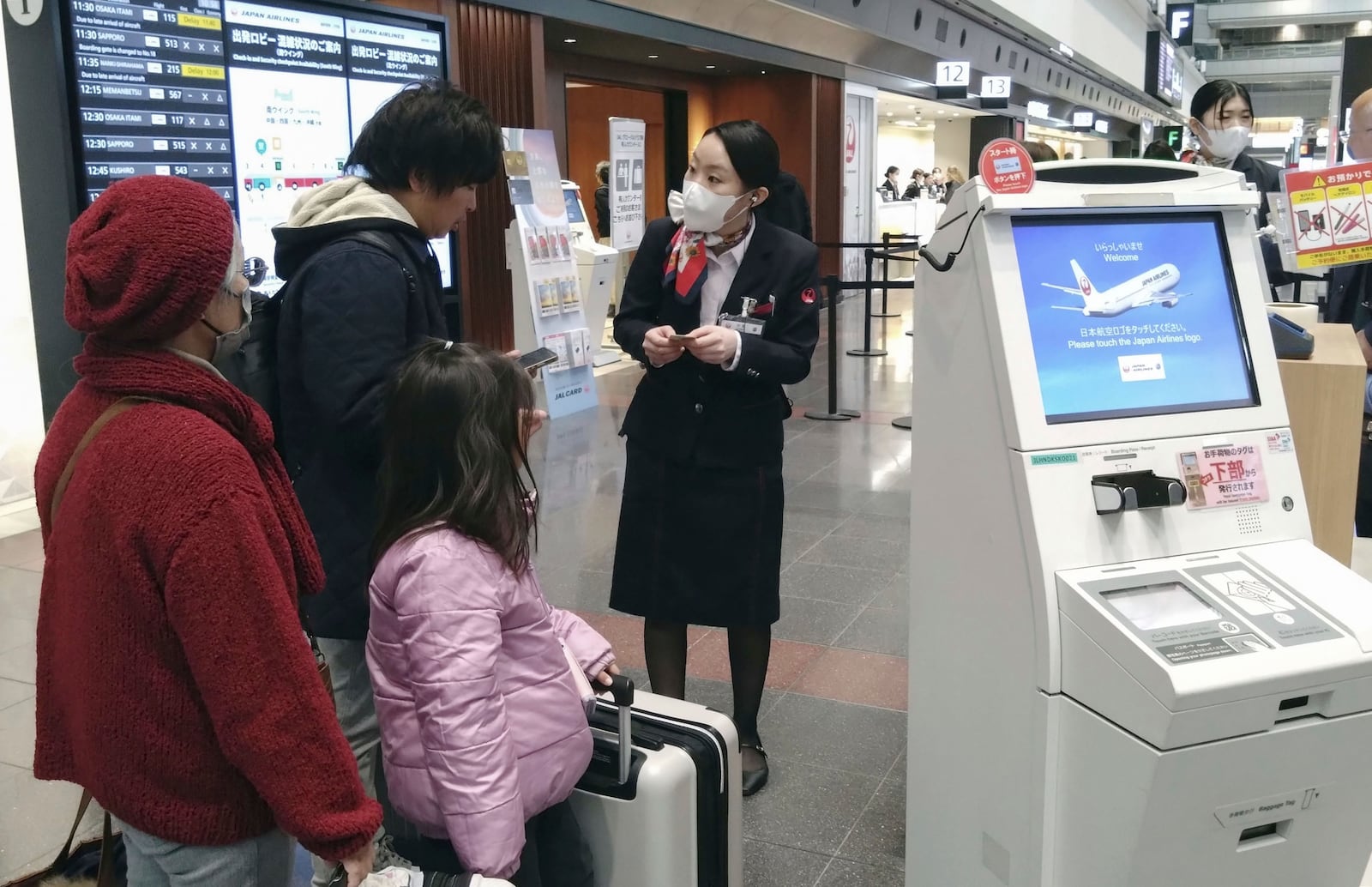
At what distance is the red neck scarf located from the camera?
123cm

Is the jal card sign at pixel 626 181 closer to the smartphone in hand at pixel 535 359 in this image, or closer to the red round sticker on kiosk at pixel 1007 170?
the smartphone in hand at pixel 535 359

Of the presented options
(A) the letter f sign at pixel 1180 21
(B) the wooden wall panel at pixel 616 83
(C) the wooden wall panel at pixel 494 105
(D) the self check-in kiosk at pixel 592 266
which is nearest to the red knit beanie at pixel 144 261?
(C) the wooden wall panel at pixel 494 105

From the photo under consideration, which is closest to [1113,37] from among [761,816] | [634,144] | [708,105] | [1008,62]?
[1008,62]

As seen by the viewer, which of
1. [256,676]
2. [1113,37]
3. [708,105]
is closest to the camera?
[256,676]

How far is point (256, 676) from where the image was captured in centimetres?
121

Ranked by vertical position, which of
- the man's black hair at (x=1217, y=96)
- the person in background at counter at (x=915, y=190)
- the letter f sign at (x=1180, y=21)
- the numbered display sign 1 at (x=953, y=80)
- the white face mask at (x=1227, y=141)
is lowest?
the white face mask at (x=1227, y=141)

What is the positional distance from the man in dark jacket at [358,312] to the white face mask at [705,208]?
63 centimetres

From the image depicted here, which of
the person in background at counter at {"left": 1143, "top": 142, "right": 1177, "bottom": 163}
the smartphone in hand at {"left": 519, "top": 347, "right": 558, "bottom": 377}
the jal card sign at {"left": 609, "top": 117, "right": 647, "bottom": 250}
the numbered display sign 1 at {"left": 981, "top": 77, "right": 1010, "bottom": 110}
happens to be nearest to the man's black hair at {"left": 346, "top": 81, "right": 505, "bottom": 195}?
the smartphone in hand at {"left": 519, "top": 347, "right": 558, "bottom": 377}

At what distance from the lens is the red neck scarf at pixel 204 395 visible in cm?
123

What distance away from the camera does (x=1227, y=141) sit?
14.2 ft

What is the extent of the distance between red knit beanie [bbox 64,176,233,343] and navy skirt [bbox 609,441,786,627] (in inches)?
58.3

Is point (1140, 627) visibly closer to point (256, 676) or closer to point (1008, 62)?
point (256, 676)

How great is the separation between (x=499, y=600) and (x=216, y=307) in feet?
1.79

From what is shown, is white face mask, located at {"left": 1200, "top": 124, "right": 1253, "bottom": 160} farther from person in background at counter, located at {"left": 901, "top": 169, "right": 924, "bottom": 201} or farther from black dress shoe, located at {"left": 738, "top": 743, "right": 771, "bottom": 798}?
person in background at counter, located at {"left": 901, "top": 169, "right": 924, "bottom": 201}
